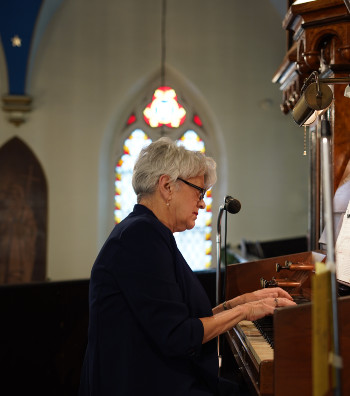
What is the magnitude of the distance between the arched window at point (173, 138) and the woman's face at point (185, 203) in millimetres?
6212

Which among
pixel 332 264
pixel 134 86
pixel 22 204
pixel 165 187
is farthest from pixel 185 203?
pixel 22 204

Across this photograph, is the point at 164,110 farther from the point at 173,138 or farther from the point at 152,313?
the point at 152,313

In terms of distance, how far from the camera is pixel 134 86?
8.19 metres

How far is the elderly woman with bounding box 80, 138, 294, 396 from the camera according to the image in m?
1.88

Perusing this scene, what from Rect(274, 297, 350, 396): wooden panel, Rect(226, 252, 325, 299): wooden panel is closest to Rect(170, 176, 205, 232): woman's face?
Rect(274, 297, 350, 396): wooden panel

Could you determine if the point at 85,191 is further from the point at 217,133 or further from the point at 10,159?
the point at 217,133

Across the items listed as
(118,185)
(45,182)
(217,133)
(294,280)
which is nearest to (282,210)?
(217,133)

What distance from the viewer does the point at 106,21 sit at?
816cm

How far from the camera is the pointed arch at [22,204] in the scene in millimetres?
8094

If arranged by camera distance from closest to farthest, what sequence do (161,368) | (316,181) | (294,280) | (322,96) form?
1. (161,368)
2. (322,96)
3. (294,280)
4. (316,181)

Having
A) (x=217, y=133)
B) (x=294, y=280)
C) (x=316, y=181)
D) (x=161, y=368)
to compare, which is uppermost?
(x=217, y=133)

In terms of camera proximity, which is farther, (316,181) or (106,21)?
(106,21)

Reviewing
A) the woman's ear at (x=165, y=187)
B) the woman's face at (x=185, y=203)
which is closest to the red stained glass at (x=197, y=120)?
the woman's face at (x=185, y=203)

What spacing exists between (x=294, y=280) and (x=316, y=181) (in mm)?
1084
